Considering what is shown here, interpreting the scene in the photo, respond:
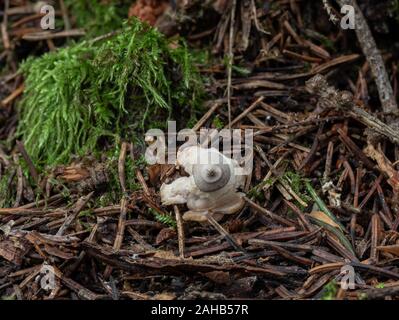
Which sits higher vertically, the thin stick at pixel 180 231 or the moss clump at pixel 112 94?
the moss clump at pixel 112 94

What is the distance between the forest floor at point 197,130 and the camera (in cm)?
221

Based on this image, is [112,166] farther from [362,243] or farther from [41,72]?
[362,243]

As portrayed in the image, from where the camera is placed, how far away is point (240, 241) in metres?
2.31

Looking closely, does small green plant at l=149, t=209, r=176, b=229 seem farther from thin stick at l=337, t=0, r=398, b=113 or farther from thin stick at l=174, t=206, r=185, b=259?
thin stick at l=337, t=0, r=398, b=113

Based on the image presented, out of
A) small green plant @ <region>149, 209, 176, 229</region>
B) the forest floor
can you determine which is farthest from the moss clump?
small green plant @ <region>149, 209, 176, 229</region>

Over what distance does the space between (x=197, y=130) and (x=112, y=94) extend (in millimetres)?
509

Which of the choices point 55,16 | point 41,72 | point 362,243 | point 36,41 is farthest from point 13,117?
point 362,243

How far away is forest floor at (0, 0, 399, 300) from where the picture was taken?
2.21m

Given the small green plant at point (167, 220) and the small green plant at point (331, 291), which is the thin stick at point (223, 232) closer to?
the small green plant at point (167, 220)

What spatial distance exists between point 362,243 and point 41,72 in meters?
2.09

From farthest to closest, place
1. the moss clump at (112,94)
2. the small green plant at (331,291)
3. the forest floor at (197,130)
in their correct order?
the moss clump at (112,94) → the forest floor at (197,130) → the small green plant at (331,291)

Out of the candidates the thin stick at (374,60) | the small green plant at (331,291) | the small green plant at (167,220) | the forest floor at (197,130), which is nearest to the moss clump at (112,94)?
the forest floor at (197,130)

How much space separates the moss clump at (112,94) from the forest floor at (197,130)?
→ 10mm

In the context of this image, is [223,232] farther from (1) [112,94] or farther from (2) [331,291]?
(1) [112,94]
